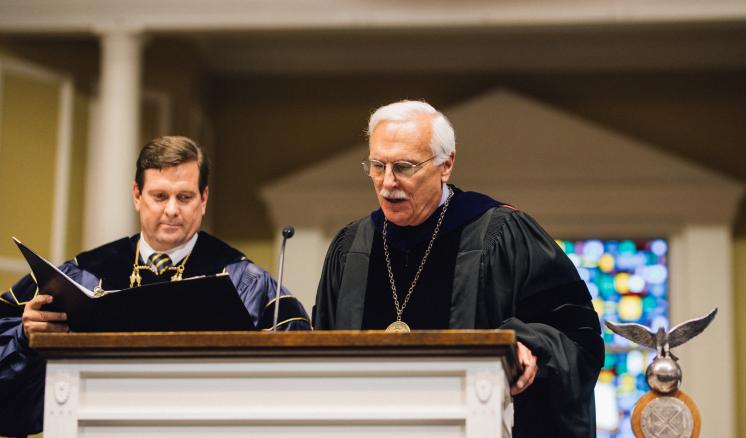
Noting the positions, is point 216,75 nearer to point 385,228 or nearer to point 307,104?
point 307,104

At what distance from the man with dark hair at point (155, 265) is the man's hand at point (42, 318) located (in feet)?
1.05

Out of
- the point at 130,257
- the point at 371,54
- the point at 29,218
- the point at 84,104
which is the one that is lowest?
the point at 130,257

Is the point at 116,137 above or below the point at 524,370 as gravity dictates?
above

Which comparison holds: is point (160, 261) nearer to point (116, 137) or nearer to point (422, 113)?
point (422, 113)

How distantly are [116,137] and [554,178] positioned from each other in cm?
325

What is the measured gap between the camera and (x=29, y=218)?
326 inches

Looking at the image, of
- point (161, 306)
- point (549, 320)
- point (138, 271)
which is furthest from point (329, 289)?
point (161, 306)

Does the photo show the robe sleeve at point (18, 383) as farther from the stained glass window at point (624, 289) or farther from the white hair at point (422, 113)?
the stained glass window at point (624, 289)

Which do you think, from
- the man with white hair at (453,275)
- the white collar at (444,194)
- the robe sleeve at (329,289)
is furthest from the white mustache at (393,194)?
the robe sleeve at (329,289)

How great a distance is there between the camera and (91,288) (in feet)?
14.3

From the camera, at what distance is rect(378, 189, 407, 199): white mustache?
13.0 ft

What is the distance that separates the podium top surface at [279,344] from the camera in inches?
119

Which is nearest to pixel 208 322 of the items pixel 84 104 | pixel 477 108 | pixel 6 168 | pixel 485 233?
pixel 485 233

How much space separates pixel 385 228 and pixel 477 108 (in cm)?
Answer: 523
